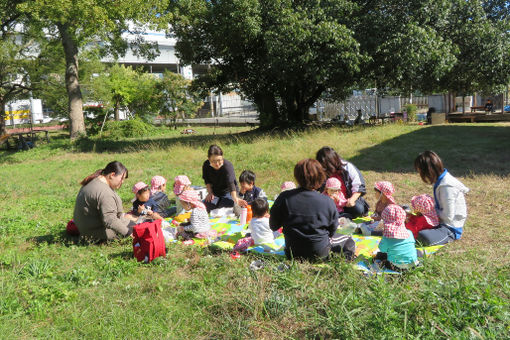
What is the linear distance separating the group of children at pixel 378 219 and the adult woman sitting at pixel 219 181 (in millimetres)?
632

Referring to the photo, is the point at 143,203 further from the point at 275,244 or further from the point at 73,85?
the point at 73,85

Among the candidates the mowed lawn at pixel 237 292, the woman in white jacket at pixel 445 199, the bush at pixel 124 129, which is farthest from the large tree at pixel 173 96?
→ the woman in white jacket at pixel 445 199

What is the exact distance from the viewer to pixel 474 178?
326 inches

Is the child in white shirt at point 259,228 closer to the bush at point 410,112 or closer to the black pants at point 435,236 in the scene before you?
the black pants at point 435,236

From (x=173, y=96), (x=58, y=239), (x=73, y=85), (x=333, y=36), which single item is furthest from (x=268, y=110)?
(x=58, y=239)

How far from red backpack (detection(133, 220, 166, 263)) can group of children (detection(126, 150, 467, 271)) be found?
2.53ft

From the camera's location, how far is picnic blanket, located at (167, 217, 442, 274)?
4.28m

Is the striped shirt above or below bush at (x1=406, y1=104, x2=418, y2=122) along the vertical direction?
below

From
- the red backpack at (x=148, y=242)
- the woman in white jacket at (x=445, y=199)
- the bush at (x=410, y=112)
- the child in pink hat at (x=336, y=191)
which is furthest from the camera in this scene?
the bush at (x=410, y=112)

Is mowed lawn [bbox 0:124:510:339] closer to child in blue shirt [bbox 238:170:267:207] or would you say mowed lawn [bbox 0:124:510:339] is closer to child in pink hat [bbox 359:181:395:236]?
child in pink hat [bbox 359:181:395:236]

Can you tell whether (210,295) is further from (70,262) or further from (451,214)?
(451,214)

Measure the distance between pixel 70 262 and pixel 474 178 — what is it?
24.4 feet

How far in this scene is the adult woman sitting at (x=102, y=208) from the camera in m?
5.32

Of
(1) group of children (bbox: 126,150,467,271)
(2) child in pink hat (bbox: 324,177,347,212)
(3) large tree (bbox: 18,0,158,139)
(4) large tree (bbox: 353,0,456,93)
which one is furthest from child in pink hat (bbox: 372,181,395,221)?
(3) large tree (bbox: 18,0,158,139)
